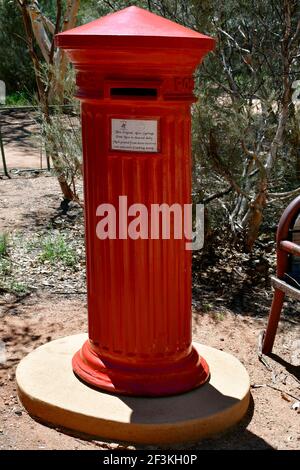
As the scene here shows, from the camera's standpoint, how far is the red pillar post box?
3361 millimetres

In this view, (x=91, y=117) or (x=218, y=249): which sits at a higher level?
(x=91, y=117)

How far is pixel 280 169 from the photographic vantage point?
6422 millimetres

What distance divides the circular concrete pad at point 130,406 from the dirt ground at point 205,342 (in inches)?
2.3

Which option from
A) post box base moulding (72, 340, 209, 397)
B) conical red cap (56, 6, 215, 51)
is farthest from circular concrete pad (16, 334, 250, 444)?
conical red cap (56, 6, 215, 51)

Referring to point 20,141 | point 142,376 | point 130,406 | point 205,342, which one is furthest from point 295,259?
point 20,141

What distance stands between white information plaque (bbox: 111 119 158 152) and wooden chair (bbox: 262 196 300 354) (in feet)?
3.73

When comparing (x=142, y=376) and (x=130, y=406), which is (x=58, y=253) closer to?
(x=142, y=376)

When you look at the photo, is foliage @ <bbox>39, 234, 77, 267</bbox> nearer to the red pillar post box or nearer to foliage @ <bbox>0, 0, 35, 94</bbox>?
the red pillar post box

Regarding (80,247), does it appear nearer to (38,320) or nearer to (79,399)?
(38,320)

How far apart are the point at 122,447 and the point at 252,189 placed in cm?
323

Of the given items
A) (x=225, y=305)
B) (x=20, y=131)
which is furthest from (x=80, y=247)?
(x=20, y=131)

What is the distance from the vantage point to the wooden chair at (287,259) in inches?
168
